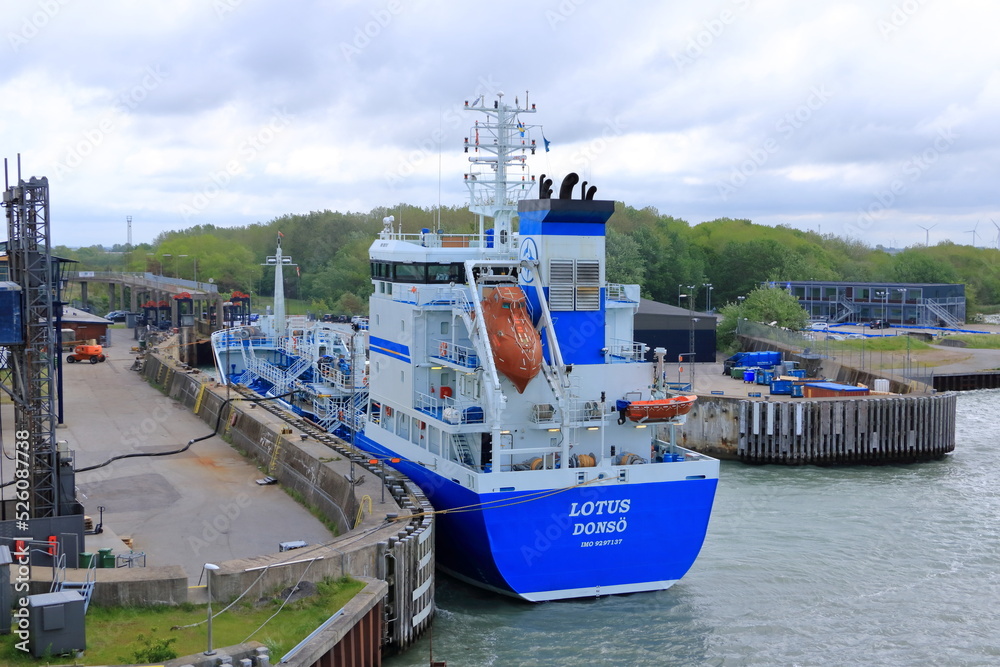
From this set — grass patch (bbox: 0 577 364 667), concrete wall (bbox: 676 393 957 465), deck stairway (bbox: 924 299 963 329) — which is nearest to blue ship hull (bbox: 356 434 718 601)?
grass patch (bbox: 0 577 364 667)

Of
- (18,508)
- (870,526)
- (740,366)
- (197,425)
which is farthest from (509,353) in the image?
(740,366)

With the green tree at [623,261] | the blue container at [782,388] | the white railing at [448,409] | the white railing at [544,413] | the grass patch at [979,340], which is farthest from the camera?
the green tree at [623,261]

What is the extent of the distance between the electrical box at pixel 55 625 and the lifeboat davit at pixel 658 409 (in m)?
13.4

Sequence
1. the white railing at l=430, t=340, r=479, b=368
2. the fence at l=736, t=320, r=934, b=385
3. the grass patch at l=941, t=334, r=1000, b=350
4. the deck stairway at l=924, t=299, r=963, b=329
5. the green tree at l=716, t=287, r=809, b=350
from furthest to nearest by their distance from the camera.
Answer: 1. the deck stairway at l=924, t=299, r=963, b=329
2. the grass patch at l=941, t=334, r=1000, b=350
3. the green tree at l=716, t=287, r=809, b=350
4. the fence at l=736, t=320, r=934, b=385
5. the white railing at l=430, t=340, r=479, b=368

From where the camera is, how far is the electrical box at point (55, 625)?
53.0 feet

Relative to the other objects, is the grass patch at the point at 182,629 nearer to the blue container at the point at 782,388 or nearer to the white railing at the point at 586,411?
the white railing at the point at 586,411

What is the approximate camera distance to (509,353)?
81.7 feet

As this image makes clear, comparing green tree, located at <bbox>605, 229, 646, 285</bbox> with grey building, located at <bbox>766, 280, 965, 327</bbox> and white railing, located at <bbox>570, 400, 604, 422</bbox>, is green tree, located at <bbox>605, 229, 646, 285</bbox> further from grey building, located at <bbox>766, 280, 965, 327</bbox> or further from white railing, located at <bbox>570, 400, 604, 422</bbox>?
white railing, located at <bbox>570, 400, 604, 422</bbox>

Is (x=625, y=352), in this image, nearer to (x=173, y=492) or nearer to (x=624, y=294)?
(x=624, y=294)

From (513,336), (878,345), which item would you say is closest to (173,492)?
Result: (513,336)

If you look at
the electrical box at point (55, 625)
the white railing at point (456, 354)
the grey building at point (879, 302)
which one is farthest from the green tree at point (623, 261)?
the electrical box at point (55, 625)

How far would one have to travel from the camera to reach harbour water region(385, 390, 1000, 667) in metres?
22.6

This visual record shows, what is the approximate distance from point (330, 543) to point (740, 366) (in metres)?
41.9

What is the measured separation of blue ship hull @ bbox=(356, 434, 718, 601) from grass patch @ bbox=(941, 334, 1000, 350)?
2656 inches
